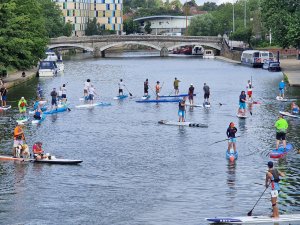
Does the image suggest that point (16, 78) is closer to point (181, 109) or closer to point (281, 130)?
point (181, 109)

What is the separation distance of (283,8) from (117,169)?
193ft

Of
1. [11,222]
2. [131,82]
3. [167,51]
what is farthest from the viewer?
[167,51]

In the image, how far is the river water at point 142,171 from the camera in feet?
94.0

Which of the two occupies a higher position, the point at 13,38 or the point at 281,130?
the point at 13,38

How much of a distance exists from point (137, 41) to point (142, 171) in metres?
130

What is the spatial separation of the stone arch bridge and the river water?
9942 centimetres

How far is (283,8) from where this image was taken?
90.2 meters

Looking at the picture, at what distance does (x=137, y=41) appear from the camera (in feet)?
537

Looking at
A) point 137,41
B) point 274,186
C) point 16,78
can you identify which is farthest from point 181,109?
point 137,41

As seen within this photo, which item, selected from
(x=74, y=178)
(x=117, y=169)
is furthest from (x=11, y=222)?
(x=117, y=169)

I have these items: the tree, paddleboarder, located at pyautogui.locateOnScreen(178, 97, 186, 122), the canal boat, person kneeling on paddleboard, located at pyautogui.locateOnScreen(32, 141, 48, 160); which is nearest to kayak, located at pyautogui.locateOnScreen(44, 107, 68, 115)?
paddleboarder, located at pyautogui.locateOnScreen(178, 97, 186, 122)

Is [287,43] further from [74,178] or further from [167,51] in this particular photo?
[167,51]

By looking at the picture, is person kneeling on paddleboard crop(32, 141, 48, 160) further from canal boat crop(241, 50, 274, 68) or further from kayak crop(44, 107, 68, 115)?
canal boat crop(241, 50, 274, 68)

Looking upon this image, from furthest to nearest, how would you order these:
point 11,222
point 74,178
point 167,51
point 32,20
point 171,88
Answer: point 167,51 → point 32,20 → point 171,88 → point 74,178 → point 11,222
